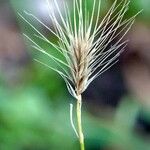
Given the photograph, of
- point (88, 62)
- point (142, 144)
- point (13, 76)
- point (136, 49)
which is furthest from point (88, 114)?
point (88, 62)

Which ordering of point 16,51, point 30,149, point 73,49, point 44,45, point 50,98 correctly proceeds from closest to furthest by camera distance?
point 73,49 → point 30,149 → point 50,98 → point 44,45 → point 16,51

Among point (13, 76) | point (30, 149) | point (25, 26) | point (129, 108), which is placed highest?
point (25, 26)

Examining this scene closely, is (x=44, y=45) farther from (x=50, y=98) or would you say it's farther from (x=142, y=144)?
(x=142, y=144)

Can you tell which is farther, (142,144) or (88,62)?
(142,144)

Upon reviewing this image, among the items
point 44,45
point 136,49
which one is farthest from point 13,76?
point 136,49

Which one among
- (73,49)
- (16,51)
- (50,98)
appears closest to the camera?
(73,49)

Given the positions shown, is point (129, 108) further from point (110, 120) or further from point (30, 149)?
point (30, 149)

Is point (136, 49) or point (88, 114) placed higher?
point (136, 49)
